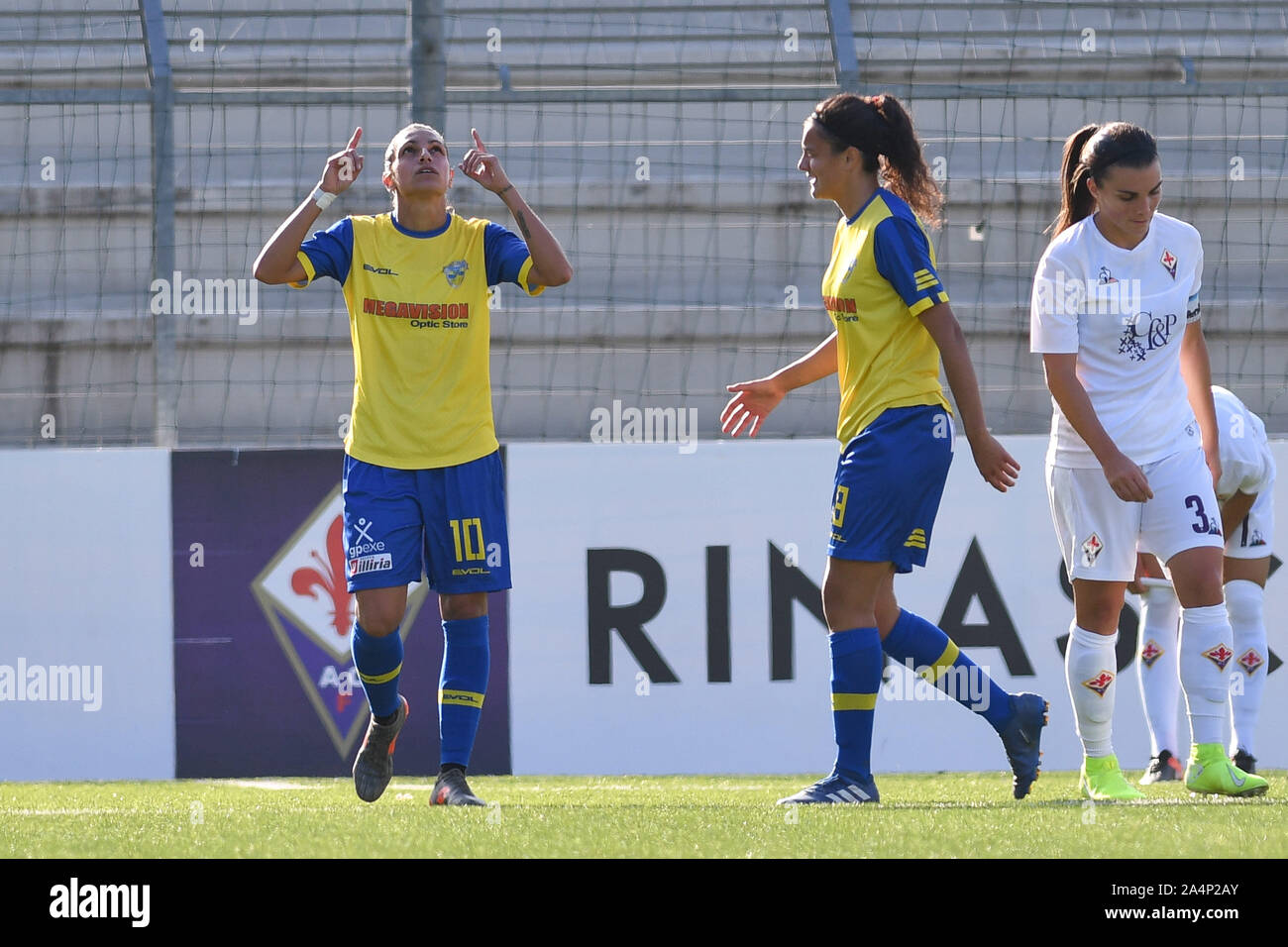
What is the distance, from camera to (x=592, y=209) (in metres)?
9.05

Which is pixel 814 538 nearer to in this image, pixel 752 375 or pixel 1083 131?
pixel 752 375

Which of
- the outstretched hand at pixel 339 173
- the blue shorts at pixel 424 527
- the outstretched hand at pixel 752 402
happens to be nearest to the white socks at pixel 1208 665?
the outstretched hand at pixel 752 402

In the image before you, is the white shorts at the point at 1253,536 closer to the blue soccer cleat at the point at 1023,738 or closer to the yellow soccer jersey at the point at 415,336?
the blue soccer cleat at the point at 1023,738

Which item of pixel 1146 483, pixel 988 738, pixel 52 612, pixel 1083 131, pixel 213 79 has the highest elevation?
pixel 213 79

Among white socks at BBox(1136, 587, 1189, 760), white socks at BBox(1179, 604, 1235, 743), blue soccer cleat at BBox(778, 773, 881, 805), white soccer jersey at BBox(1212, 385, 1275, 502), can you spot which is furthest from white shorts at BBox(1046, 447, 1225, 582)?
white socks at BBox(1136, 587, 1189, 760)

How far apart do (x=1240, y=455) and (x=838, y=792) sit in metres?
1.81

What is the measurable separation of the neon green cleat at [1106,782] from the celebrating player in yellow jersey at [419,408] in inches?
60.5

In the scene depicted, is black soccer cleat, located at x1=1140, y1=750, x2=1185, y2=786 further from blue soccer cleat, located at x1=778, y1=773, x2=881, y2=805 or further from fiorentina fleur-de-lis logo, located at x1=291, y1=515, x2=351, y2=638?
fiorentina fleur-de-lis logo, located at x1=291, y1=515, x2=351, y2=638

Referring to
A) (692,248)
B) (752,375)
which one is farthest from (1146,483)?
(692,248)

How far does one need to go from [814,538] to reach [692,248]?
3.29 metres

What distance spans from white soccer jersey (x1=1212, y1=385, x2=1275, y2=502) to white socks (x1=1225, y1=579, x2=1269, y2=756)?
0.99 feet

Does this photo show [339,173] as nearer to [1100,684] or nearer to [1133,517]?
[1133,517]

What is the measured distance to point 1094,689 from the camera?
13.4ft

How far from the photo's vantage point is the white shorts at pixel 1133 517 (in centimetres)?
389
